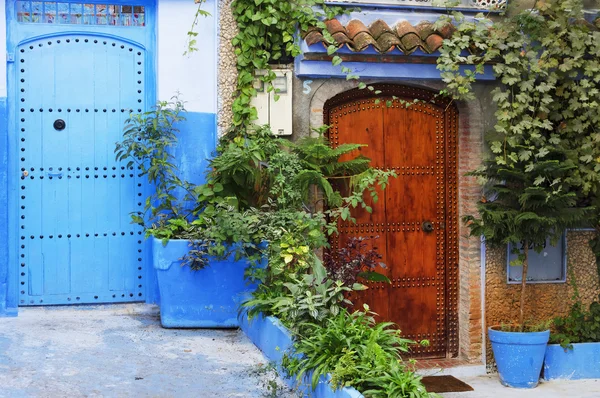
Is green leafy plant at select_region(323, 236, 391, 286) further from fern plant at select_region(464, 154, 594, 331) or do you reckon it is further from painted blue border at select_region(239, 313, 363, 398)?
fern plant at select_region(464, 154, 594, 331)

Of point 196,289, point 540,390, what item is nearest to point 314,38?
point 196,289

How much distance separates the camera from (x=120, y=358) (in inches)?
252

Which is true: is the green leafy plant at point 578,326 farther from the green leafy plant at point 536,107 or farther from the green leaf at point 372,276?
the green leaf at point 372,276

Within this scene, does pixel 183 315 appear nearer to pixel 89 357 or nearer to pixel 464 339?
pixel 89 357

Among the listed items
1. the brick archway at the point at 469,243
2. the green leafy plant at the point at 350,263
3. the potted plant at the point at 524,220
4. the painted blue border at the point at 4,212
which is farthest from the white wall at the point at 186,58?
the potted plant at the point at 524,220

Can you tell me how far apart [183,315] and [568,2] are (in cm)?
500

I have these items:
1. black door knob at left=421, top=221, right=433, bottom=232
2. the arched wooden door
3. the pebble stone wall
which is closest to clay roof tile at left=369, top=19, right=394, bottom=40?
the arched wooden door

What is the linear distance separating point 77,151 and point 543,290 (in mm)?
5390

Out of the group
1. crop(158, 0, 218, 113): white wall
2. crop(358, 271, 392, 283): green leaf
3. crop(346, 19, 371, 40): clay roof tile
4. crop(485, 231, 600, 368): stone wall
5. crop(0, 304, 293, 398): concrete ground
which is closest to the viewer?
crop(0, 304, 293, 398): concrete ground

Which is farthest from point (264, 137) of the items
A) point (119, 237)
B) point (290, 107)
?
point (119, 237)

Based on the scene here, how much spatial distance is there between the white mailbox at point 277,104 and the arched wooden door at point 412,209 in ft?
2.22

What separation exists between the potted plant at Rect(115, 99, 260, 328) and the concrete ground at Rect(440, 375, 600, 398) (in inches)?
101

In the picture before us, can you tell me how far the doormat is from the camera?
8.51 meters

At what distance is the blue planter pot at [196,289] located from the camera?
7355mm
